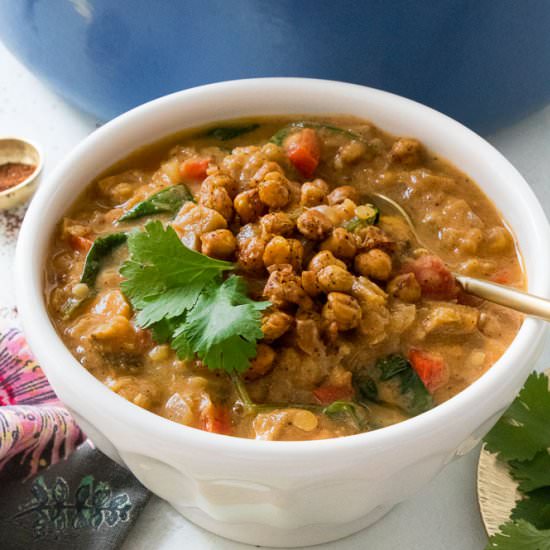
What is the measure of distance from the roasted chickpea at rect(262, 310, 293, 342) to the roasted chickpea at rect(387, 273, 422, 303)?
27cm

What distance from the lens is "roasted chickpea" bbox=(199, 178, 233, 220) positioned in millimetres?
2281

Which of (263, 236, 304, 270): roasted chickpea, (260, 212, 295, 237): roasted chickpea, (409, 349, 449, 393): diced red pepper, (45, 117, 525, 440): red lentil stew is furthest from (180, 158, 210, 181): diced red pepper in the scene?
(409, 349, 449, 393): diced red pepper

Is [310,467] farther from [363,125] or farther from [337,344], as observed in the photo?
[363,125]

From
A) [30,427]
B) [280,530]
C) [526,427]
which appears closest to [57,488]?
[30,427]

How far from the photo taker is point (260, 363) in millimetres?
2045

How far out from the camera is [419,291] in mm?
2182

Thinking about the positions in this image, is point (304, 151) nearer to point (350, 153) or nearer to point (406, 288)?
point (350, 153)

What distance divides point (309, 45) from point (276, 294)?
1.01 meters

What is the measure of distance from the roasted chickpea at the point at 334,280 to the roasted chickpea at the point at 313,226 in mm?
128

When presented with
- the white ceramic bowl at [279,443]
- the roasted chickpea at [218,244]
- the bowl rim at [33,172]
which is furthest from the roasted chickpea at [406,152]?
the bowl rim at [33,172]

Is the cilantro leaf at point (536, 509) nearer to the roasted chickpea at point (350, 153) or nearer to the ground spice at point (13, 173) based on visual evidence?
the roasted chickpea at point (350, 153)

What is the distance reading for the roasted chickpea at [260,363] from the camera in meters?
2.04

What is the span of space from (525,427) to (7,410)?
53.0 inches

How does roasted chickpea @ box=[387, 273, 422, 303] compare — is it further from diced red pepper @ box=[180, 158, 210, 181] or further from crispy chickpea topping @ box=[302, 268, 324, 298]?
diced red pepper @ box=[180, 158, 210, 181]
